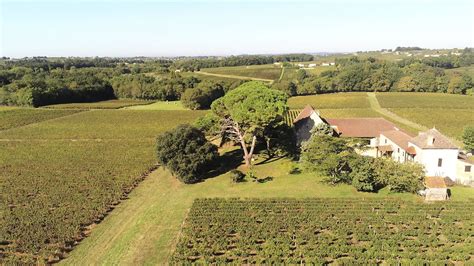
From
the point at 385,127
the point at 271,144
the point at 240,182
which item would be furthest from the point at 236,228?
the point at 385,127

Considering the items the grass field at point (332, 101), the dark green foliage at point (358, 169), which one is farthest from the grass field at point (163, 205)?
the grass field at point (332, 101)

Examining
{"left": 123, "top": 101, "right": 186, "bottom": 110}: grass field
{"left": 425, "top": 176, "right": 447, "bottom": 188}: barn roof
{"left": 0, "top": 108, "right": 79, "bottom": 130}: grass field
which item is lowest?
{"left": 123, "top": 101, "right": 186, "bottom": 110}: grass field

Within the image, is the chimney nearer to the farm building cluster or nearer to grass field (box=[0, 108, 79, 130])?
the farm building cluster

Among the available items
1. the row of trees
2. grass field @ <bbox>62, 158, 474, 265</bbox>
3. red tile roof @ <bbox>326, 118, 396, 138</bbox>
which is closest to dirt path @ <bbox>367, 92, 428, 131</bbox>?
the row of trees

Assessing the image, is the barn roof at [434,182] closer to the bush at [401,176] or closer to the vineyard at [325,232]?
the bush at [401,176]

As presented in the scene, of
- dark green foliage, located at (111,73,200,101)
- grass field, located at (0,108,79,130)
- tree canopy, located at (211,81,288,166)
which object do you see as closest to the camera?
tree canopy, located at (211,81,288,166)

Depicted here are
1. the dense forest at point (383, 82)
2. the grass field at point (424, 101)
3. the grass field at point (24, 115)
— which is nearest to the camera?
the grass field at point (24, 115)

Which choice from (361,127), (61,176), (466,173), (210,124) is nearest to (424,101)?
(361,127)
